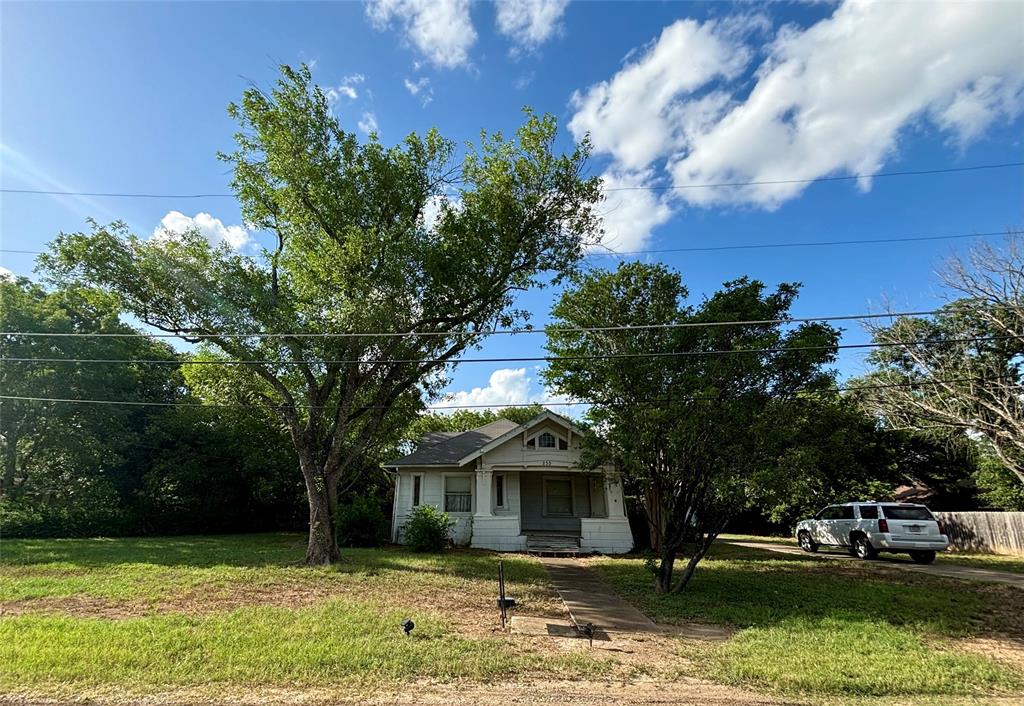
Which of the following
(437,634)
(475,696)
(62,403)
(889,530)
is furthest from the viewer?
(62,403)

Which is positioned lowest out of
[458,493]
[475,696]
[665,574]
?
[475,696]

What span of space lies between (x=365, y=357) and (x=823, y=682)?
1166cm

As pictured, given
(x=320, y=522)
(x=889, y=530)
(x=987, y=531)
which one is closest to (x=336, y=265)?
(x=320, y=522)

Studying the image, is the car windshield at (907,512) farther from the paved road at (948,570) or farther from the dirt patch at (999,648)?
the dirt patch at (999,648)

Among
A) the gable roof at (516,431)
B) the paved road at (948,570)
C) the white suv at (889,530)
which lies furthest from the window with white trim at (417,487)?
the white suv at (889,530)

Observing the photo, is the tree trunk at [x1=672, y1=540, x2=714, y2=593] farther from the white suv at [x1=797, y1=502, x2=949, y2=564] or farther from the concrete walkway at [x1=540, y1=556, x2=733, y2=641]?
the white suv at [x1=797, y1=502, x2=949, y2=564]

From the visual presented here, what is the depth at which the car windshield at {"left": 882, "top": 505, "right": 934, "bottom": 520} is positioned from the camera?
595 inches

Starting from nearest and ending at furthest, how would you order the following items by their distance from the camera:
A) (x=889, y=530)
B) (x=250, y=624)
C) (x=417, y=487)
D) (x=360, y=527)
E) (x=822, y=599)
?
1. (x=250, y=624)
2. (x=822, y=599)
3. (x=889, y=530)
4. (x=360, y=527)
5. (x=417, y=487)

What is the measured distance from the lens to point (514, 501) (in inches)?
742

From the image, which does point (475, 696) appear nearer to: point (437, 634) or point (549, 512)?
point (437, 634)

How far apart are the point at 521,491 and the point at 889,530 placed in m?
11.7

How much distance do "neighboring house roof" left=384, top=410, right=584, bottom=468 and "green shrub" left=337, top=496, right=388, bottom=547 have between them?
1.89 metres

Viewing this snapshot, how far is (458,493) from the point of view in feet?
64.0

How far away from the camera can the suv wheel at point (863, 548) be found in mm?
15830
